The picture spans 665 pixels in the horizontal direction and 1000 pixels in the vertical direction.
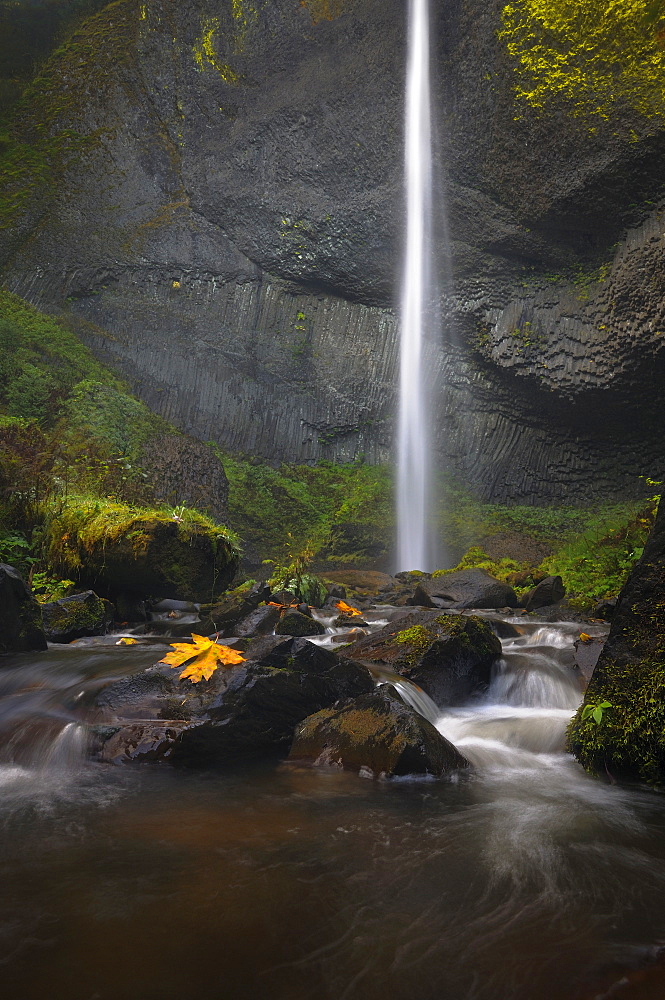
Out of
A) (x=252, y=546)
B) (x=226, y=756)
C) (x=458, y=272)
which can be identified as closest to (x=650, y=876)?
(x=226, y=756)

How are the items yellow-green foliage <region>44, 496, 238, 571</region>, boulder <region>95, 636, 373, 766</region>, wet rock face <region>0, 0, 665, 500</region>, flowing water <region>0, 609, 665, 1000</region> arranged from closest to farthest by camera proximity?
flowing water <region>0, 609, 665, 1000</region> → boulder <region>95, 636, 373, 766</region> → yellow-green foliage <region>44, 496, 238, 571</region> → wet rock face <region>0, 0, 665, 500</region>

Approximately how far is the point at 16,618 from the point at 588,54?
20.4 meters

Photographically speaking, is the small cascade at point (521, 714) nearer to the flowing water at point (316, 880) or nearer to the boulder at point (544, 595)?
the flowing water at point (316, 880)

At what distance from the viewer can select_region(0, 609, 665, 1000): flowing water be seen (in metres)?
1.56

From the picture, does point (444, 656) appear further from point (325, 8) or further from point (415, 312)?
point (325, 8)


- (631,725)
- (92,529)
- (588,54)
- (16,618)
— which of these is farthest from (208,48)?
(631,725)

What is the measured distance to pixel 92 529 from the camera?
748 cm

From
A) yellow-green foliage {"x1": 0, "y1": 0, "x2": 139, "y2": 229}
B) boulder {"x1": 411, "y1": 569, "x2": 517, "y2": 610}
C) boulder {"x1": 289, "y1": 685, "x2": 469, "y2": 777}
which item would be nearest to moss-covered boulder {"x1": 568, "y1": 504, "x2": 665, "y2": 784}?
boulder {"x1": 289, "y1": 685, "x2": 469, "y2": 777}

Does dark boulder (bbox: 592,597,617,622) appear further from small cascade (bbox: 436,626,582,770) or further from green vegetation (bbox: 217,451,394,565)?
green vegetation (bbox: 217,451,394,565)

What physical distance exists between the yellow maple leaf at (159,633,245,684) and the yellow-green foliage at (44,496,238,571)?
132 inches

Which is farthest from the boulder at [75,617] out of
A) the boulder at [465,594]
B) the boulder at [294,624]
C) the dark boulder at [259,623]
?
the boulder at [465,594]

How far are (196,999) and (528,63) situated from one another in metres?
22.0

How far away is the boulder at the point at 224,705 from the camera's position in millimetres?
3541

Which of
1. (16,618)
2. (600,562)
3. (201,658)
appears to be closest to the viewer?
(201,658)
